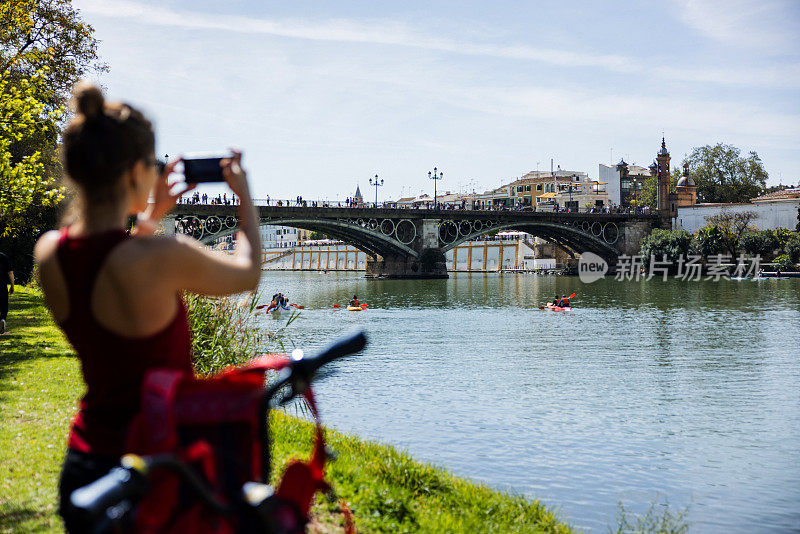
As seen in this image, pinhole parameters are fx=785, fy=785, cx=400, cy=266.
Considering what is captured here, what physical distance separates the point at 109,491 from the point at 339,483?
4.67 m

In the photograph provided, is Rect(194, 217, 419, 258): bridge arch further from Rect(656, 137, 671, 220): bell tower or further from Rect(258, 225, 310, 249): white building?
Rect(258, 225, 310, 249): white building

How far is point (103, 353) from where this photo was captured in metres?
2.09

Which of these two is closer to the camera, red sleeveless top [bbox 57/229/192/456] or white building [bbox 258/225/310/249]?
red sleeveless top [bbox 57/229/192/456]

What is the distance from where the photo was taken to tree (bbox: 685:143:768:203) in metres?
103

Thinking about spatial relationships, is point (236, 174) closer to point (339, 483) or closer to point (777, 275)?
point (339, 483)

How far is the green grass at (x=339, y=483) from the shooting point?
5324 millimetres

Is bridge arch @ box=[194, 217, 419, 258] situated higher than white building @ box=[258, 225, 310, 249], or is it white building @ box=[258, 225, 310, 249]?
white building @ box=[258, 225, 310, 249]

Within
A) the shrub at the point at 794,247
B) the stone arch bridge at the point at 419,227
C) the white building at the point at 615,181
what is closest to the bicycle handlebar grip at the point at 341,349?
the stone arch bridge at the point at 419,227

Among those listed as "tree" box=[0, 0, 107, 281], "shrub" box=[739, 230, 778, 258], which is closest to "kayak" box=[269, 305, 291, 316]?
"tree" box=[0, 0, 107, 281]

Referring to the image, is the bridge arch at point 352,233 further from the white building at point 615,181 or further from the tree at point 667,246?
the white building at point 615,181

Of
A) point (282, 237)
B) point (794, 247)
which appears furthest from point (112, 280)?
point (282, 237)

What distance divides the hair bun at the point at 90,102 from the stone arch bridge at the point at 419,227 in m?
54.4

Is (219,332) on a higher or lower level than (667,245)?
lower

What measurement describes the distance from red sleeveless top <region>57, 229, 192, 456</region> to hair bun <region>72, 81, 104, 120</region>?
1.10 feet
